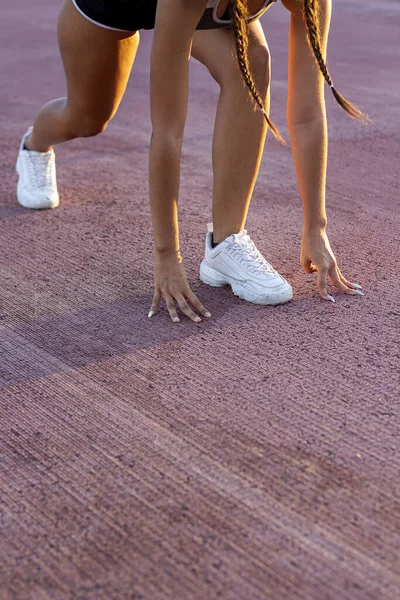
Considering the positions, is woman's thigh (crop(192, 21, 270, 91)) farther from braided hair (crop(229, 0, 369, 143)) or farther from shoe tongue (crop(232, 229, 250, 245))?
shoe tongue (crop(232, 229, 250, 245))

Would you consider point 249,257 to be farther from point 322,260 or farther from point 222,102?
point 222,102

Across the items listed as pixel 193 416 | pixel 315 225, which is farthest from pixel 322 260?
pixel 193 416

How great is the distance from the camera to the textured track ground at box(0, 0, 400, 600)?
1447mm

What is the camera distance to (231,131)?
2557mm

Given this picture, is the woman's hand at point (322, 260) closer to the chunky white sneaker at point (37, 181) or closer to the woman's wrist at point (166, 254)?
the woman's wrist at point (166, 254)

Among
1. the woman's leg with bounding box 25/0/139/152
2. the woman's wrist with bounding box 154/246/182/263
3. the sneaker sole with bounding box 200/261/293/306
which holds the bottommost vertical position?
the sneaker sole with bounding box 200/261/293/306

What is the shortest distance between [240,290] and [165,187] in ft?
1.34

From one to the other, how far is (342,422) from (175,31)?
1003 mm

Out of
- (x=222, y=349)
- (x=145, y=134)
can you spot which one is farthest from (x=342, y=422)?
(x=145, y=134)

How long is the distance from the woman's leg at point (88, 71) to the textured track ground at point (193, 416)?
0.38 meters

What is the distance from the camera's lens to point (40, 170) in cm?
338

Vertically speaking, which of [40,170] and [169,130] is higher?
[169,130]

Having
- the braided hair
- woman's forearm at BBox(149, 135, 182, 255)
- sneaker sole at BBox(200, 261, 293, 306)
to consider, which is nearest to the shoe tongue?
sneaker sole at BBox(200, 261, 293, 306)

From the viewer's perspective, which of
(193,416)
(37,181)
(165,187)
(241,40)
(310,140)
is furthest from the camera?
(37,181)
